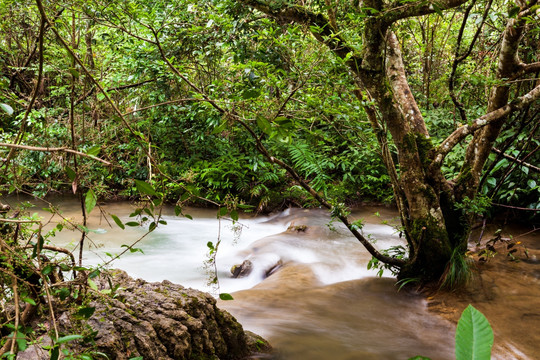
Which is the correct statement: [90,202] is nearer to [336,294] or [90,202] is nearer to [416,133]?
[416,133]

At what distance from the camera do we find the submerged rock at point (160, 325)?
1.78 m

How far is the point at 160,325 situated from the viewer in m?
2.00

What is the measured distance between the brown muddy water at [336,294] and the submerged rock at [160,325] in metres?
0.30

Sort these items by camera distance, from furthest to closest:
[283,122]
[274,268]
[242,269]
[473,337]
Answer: [274,268], [242,269], [283,122], [473,337]

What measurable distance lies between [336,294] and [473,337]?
4.13m

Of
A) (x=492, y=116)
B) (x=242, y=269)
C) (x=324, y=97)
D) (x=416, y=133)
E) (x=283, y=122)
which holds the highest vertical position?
(x=324, y=97)

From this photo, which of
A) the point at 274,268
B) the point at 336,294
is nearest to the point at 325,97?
the point at 336,294

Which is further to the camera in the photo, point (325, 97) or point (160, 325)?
point (325, 97)

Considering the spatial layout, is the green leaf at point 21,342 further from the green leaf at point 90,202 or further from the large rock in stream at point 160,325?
the large rock in stream at point 160,325

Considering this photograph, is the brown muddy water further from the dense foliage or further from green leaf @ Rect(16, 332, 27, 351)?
the dense foliage

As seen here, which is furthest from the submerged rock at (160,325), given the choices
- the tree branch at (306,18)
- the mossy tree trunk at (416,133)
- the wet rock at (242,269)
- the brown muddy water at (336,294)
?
the wet rock at (242,269)

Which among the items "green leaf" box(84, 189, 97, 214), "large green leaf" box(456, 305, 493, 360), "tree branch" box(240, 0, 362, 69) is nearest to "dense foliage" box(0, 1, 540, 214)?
"tree branch" box(240, 0, 362, 69)

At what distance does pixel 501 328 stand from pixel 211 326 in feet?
8.51

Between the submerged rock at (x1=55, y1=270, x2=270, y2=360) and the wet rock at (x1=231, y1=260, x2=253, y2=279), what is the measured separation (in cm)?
278
